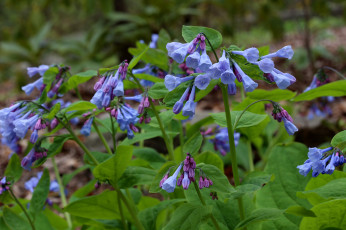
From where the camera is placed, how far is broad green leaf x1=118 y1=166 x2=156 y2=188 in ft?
5.06

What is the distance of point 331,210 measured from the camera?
50.4 inches

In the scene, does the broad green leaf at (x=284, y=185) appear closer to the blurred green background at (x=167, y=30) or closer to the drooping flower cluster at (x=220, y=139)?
the drooping flower cluster at (x=220, y=139)

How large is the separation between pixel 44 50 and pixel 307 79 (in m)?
6.11

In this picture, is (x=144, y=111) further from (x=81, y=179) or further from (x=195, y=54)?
(x=81, y=179)

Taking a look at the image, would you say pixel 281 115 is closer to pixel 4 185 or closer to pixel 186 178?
pixel 186 178

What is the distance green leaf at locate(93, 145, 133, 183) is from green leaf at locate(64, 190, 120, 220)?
0.50ft

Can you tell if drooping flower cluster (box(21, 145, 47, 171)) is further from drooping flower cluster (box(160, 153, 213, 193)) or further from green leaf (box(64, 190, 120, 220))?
drooping flower cluster (box(160, 153, 213, 193))

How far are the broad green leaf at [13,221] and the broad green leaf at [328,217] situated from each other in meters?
1.18

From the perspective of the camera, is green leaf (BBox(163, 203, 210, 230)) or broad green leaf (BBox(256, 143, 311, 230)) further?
broad green leaf (BBox(256, 143, 311, 230))

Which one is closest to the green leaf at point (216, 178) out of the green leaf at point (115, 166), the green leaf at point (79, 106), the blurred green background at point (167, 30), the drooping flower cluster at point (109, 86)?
the green leaf at point (115, 166)

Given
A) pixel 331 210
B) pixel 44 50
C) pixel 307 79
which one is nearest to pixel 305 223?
pixel 331 210

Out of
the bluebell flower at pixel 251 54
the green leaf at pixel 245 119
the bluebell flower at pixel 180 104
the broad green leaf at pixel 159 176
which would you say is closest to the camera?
the bluebell flower at pixel 251 54

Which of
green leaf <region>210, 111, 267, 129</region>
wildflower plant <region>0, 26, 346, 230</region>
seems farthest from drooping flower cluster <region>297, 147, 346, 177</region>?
green leaf <region>210, 111, 267, 129</region>

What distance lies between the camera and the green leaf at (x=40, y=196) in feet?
5.71
